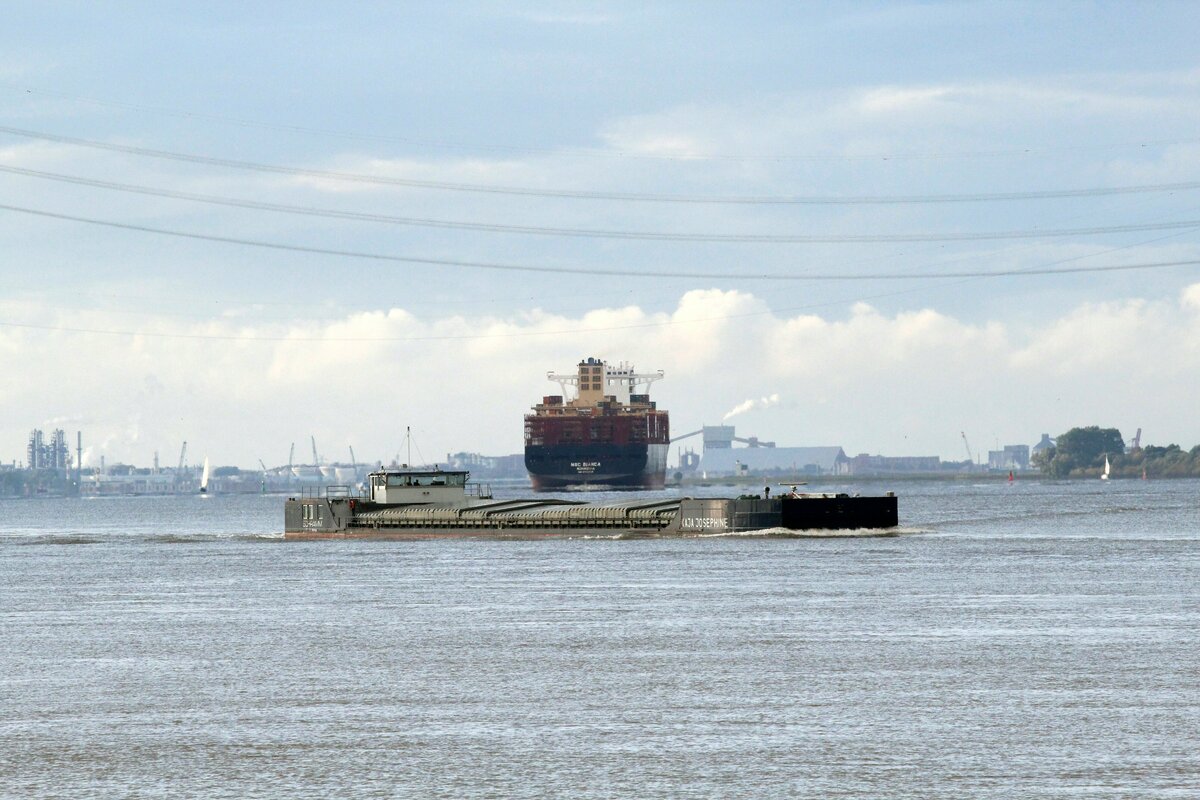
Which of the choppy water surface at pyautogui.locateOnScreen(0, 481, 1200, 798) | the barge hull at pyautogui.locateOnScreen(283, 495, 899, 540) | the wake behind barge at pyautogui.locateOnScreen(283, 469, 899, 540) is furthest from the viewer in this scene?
the wake behind barge at pyautogui.locateOnScreen(283, 469, 899, 540)

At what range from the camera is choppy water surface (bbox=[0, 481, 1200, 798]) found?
2266 centimetres

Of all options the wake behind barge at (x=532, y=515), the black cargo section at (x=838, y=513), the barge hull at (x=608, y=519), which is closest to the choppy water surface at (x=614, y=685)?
the black cargo section at (x=838, y=513)

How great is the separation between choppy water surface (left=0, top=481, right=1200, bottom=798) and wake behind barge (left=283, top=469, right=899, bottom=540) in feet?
124

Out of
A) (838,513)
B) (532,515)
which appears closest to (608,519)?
(532,515)

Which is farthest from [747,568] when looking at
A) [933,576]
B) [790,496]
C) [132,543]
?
[132,543]

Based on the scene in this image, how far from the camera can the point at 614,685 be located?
107ft

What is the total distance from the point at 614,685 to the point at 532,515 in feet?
287

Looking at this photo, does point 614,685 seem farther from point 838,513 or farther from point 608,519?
point 608,519

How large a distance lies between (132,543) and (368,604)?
3185 inches

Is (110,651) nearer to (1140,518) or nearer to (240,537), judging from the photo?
(240,537)

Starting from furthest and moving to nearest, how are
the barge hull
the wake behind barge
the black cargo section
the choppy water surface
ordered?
the wake behind barge, the barge hull, the black cargo section, the choppy water surface

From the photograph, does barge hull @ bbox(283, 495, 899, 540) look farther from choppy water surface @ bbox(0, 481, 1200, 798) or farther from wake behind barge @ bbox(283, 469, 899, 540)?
choppy water surface @ bbox(0, 481, 1200, 798)

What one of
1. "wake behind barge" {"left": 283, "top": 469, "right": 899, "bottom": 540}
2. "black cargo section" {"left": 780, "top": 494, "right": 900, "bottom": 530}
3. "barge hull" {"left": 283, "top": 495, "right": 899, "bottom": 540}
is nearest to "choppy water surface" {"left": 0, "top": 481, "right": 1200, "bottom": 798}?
"black cargo section" {"left": 780, "top": 494, "right": 900, "bottom": 530}

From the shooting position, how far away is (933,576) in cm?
6819
